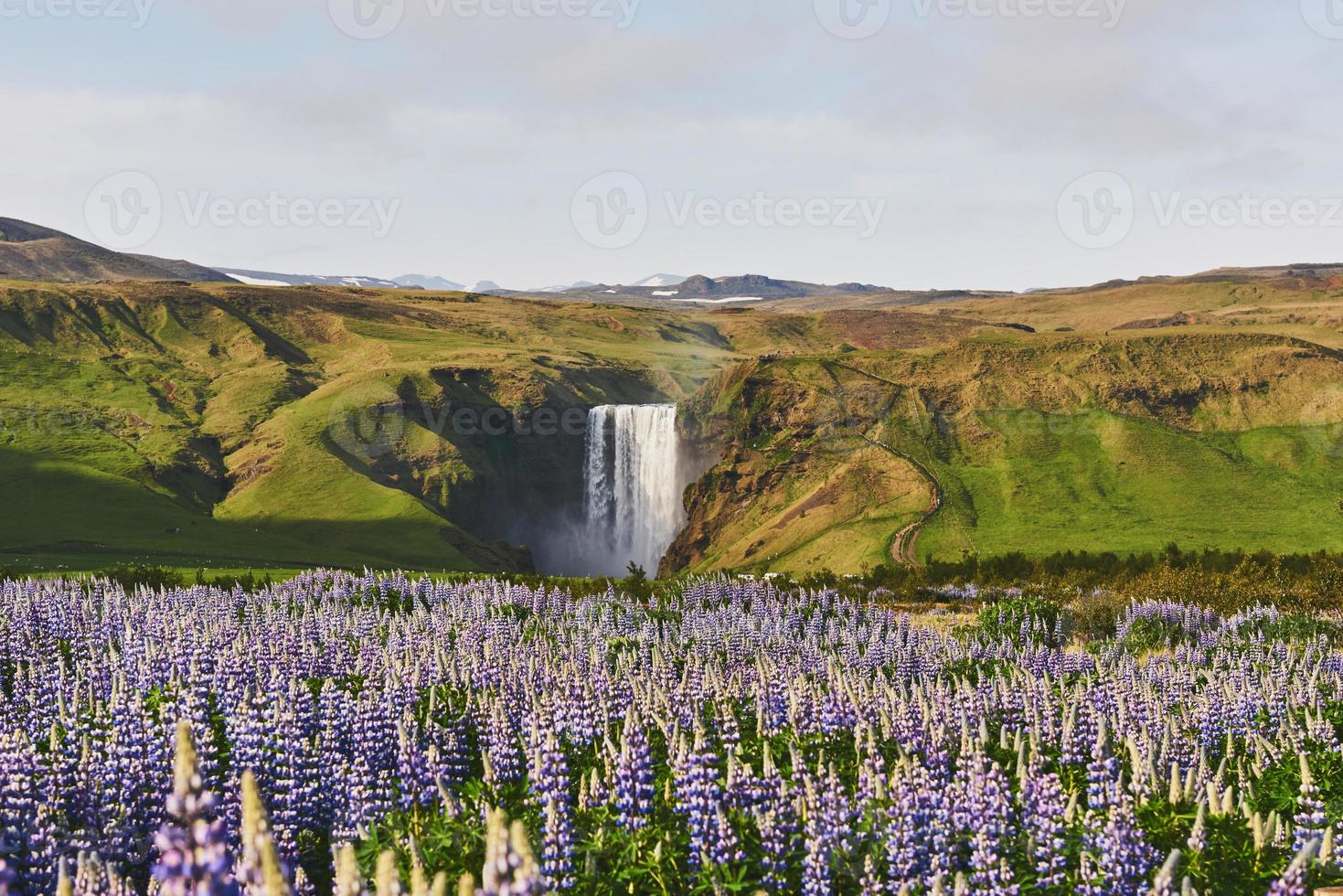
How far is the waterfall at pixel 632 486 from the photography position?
110m

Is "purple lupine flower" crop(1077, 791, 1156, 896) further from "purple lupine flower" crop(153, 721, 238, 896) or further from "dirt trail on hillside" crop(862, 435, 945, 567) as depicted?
"dirt trail on hillside" crop(862, 435, 945, 567)

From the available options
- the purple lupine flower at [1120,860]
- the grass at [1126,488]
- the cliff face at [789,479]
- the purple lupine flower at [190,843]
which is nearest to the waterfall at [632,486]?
the cliff face at [789,479]

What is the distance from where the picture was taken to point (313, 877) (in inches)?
495

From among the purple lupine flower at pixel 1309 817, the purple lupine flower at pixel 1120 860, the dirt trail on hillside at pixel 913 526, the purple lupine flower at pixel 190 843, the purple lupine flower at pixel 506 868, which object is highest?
the purple lupine flower at pixel 190 843

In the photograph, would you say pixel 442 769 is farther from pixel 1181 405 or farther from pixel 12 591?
pixel 1181 405

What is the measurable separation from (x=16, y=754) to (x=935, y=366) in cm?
8631

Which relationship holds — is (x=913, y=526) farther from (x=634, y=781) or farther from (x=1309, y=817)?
(x=634, y=781)

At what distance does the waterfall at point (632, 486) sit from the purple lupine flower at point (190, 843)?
10228cm

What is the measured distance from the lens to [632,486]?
115m

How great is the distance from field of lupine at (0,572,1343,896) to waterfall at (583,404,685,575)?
86.8 metres

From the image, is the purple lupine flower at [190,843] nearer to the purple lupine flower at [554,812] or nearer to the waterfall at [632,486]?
the purple lupine flower at [554,812]

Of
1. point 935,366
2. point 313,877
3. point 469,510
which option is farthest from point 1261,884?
point 469,510

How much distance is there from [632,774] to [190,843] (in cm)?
620

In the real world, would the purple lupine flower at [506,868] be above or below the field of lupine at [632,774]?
above
